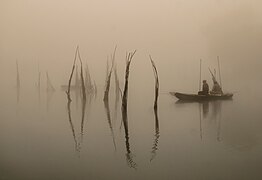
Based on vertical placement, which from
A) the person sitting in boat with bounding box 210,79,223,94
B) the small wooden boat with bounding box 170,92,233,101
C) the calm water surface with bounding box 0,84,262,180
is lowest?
the calm water surface with bounding box 0,84,262,180

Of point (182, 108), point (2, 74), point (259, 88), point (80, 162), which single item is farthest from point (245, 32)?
point (2, 74)

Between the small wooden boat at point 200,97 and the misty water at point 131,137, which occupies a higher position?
the small wooden boat at point 200,97

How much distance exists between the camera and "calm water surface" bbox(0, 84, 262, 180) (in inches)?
47.7

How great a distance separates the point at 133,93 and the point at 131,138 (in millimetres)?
163

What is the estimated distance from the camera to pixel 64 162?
1.30m

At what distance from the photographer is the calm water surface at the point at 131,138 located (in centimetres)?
121

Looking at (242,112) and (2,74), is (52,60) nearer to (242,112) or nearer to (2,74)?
(2,74)

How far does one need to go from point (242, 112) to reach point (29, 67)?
0.79 metres

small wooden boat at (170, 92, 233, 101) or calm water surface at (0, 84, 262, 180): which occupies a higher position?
small wooden boat at (170, 92, 233, 101)

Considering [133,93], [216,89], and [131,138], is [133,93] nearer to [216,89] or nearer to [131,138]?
[131,138]

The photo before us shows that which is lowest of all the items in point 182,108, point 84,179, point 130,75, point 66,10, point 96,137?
point 84,179

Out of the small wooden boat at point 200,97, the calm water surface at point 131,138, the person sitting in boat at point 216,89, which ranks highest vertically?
the person sitting in boat at point 216,89

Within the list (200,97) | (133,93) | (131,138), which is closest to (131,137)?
(131,138)

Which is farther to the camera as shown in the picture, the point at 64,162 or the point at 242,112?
the point at 64,162
